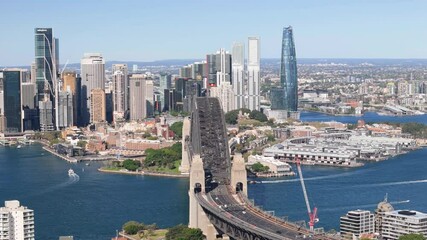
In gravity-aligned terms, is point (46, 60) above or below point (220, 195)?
above

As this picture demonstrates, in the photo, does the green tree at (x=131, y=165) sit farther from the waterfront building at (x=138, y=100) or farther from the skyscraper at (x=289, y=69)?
the skyscraper at (x=289, y=69)

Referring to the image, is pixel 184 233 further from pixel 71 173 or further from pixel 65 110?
pixel 65 110

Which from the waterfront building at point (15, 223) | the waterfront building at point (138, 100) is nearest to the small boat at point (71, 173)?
the waterfront building at point (15, 223)

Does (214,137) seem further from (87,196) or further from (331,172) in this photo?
(331,172)

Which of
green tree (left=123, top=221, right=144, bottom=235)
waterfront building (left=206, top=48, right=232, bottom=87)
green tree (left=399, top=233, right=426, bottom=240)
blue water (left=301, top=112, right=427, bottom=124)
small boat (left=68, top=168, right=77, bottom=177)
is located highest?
waterfront building (left=206, top=48, right=232, bottom=87)

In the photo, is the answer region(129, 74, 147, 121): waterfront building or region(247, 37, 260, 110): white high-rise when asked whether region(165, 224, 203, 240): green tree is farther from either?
region(247, 37, 260, 110): white high-rise

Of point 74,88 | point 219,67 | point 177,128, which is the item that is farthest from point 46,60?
point 177,128

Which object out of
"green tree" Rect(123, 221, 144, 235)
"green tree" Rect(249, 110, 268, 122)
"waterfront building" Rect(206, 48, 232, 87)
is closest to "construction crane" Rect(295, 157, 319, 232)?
"green tree" Rect(123, 221, 144, 235)
